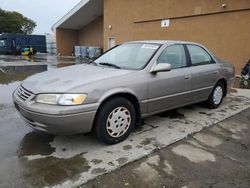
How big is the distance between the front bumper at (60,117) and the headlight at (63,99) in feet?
0.19

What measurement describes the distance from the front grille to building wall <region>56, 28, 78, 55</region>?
78.2 ft

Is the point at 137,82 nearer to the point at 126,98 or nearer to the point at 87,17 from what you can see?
the point at 126,98

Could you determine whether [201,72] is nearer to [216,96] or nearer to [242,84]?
[216,96]

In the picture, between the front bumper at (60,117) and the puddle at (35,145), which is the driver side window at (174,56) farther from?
the puddle at (35,145)

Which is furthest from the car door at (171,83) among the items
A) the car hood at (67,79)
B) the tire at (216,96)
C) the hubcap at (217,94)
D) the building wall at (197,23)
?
the building wall at (197,23)

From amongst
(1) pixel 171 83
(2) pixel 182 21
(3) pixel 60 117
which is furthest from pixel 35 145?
(2) pixel 182 21

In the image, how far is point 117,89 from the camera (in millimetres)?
3346

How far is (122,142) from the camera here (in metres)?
3.59

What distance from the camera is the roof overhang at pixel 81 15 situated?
20359mm

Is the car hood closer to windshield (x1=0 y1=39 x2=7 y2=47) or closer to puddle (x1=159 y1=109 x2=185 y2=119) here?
puddle (x1=159 y1=109 x2=185 y2=119)

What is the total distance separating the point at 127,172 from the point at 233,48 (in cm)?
975

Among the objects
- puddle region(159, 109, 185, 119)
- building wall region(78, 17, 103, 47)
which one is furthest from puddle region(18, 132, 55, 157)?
building wall region(78, 17, 103, 47)

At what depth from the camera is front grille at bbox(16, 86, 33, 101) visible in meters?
3.20

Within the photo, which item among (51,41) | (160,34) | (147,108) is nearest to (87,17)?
(51,41)
